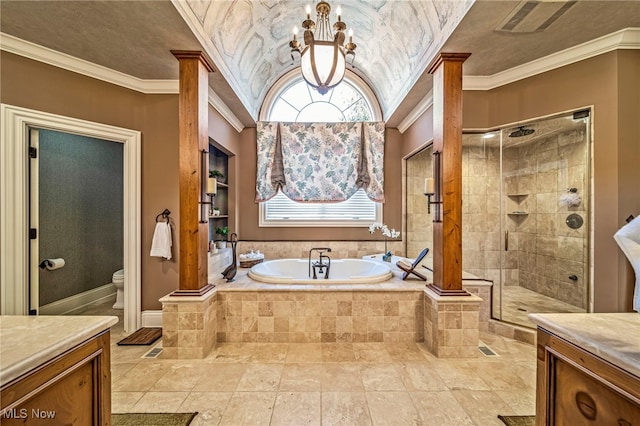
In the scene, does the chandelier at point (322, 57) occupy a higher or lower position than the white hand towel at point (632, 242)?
higher

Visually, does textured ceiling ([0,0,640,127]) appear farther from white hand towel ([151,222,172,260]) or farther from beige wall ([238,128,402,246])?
white hand towel ([151,222,172,260])

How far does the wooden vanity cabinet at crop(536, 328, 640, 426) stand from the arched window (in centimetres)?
313

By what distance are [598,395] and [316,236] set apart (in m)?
3.42

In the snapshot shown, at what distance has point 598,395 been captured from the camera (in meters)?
0.88

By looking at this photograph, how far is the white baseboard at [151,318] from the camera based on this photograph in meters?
2.93

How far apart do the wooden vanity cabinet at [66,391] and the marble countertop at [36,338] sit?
0.03m

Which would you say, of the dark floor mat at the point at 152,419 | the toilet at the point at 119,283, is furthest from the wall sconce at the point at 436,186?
the toilet at the point at 119,283

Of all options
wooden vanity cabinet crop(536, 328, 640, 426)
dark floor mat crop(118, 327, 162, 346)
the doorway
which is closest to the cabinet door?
wooden vanity cabinet crop(536, 328, 640, 426)

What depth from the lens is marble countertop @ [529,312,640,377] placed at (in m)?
0.81

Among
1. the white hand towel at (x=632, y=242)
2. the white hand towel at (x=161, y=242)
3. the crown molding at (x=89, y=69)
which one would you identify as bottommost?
the white hand towel at (x=161, y=242)

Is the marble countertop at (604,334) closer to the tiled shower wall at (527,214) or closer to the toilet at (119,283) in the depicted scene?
the tiled shower wall at (527,214)

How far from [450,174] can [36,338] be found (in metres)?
2.66

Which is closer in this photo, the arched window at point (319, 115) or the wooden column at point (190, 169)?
the wooden column at point (190, 169)

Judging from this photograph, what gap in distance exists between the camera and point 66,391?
0.95 metres
